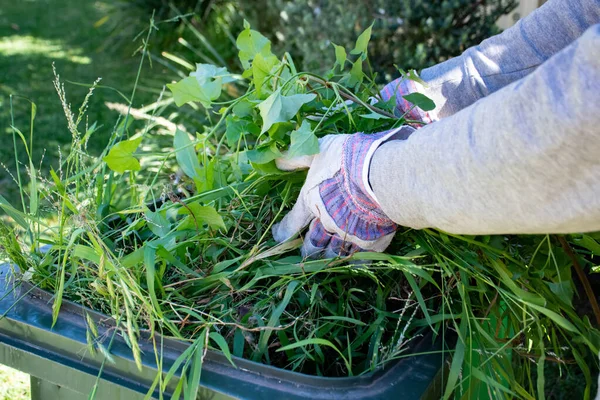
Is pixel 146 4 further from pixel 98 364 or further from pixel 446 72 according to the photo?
pixel 98 364

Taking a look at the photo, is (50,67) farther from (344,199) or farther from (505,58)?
(344,199)

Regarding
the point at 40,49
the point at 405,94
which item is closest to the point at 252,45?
the point at 405,94

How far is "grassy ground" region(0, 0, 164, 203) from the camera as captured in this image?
12.9 ft

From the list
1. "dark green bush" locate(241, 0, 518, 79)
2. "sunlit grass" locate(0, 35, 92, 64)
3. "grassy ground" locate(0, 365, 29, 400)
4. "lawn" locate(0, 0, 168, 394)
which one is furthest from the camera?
"sunlit grass" locate(0, 35, 92, 64)

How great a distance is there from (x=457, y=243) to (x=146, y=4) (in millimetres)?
4232

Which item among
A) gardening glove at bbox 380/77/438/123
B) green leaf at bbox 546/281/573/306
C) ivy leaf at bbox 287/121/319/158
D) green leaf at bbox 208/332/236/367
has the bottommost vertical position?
green leaf at bbox 546/281/573/306

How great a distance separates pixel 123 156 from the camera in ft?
3.71

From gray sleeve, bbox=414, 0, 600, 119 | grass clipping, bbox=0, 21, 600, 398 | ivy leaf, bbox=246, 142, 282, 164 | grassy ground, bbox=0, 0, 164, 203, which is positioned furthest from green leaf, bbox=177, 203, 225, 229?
grassy ground, bbox=0, 0, 164, 203

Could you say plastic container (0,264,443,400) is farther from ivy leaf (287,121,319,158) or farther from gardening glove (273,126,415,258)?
ivy leaf (287,121,319,158)

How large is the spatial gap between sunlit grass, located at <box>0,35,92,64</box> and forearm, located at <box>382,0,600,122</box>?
4262mm

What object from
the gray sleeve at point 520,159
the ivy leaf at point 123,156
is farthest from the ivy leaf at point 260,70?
the gray sleeve at point 520,159

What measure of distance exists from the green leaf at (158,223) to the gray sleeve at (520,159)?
41 centimetres

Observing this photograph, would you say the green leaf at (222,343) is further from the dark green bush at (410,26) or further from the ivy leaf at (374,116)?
the dark green bush at (410,26)

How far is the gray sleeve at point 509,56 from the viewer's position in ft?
4.09
